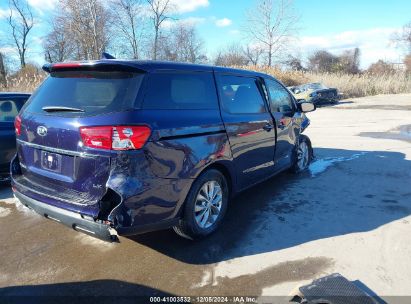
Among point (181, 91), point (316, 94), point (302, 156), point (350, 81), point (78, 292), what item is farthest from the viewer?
point (350, 81)

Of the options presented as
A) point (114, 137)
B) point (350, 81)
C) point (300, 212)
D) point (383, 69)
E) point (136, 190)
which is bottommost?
point (300, 212)

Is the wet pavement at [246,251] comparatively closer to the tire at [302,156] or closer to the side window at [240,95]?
the tire at [302,156]

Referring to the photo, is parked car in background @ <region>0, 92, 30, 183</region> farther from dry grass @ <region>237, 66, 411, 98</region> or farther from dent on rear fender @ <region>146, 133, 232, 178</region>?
dry grass @ <region>237, 66, 411, 98</region>

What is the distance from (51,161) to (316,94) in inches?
791

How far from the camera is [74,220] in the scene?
9.95ft

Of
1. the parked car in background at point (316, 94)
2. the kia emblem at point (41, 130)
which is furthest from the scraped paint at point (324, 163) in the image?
the parked car in background at point (316, 94)

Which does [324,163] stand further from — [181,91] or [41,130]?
[41,130]

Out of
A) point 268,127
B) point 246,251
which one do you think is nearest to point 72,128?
point 246,251

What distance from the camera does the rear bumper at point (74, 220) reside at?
9.53ft

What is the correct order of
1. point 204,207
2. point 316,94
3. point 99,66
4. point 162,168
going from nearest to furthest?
point 162,168
point 99,66
point 204,207
point 316,94

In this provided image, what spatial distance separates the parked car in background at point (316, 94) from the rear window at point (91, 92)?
19045 millimetres

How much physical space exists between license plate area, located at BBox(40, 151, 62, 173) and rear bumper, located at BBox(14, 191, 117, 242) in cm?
33

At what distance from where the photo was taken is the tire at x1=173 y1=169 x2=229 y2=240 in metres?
3.50

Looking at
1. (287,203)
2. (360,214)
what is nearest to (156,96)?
(287,203)
